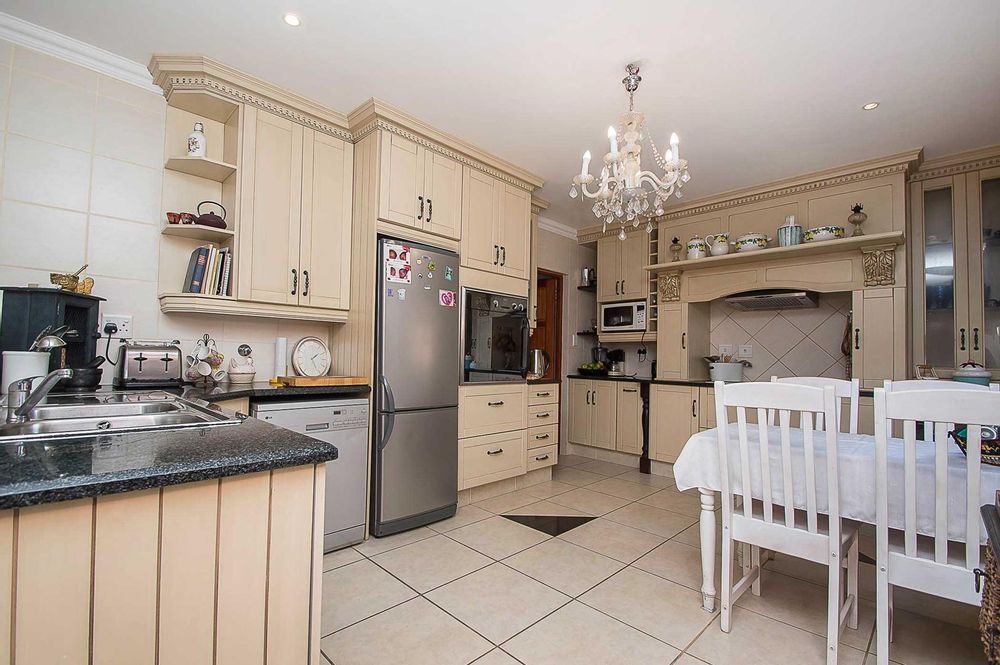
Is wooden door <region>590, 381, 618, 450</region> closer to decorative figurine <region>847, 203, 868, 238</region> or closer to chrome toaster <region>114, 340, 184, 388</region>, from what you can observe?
decorative figurine <region>847, 203, 868, 238</region>

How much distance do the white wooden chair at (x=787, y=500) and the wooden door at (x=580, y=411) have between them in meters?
2.94

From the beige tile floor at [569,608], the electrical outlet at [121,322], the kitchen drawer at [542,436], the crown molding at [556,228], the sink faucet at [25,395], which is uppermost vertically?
the crown molding at [556,228]

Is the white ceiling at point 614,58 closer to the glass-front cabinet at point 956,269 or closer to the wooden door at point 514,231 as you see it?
the glass-front cabinet at point 956,269

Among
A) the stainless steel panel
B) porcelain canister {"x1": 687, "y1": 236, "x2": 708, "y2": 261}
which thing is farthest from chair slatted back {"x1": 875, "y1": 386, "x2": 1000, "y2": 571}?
porcelain canister {"x1": 687, "y1": 236, "x2": 708, "y2": 261}

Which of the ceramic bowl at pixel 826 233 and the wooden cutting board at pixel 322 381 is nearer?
the wooden cutting board at pixel 322 381

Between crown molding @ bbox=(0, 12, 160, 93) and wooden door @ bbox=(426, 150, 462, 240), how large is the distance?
157 cm

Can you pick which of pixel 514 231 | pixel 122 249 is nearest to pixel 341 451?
pixel 122 249

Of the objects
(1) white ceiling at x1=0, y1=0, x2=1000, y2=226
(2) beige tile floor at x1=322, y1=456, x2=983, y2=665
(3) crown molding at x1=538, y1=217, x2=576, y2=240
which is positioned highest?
(1) white ceiling at x1=0, y1=0, x2=1000, y2=226

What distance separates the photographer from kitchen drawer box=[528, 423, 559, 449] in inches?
153

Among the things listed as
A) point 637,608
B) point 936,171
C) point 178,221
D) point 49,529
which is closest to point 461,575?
point 637,608

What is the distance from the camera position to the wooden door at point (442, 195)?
3.12 meters

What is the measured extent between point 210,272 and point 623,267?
3.79 metres

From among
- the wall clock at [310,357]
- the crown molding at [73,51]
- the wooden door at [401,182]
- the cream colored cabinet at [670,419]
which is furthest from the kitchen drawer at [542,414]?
the crown molding at [73,51]

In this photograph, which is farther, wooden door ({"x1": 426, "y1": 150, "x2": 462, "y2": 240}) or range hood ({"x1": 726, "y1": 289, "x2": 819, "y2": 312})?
range hood ({"x1": 726, "y1": 289, "x2": 819, "y2": 312})
